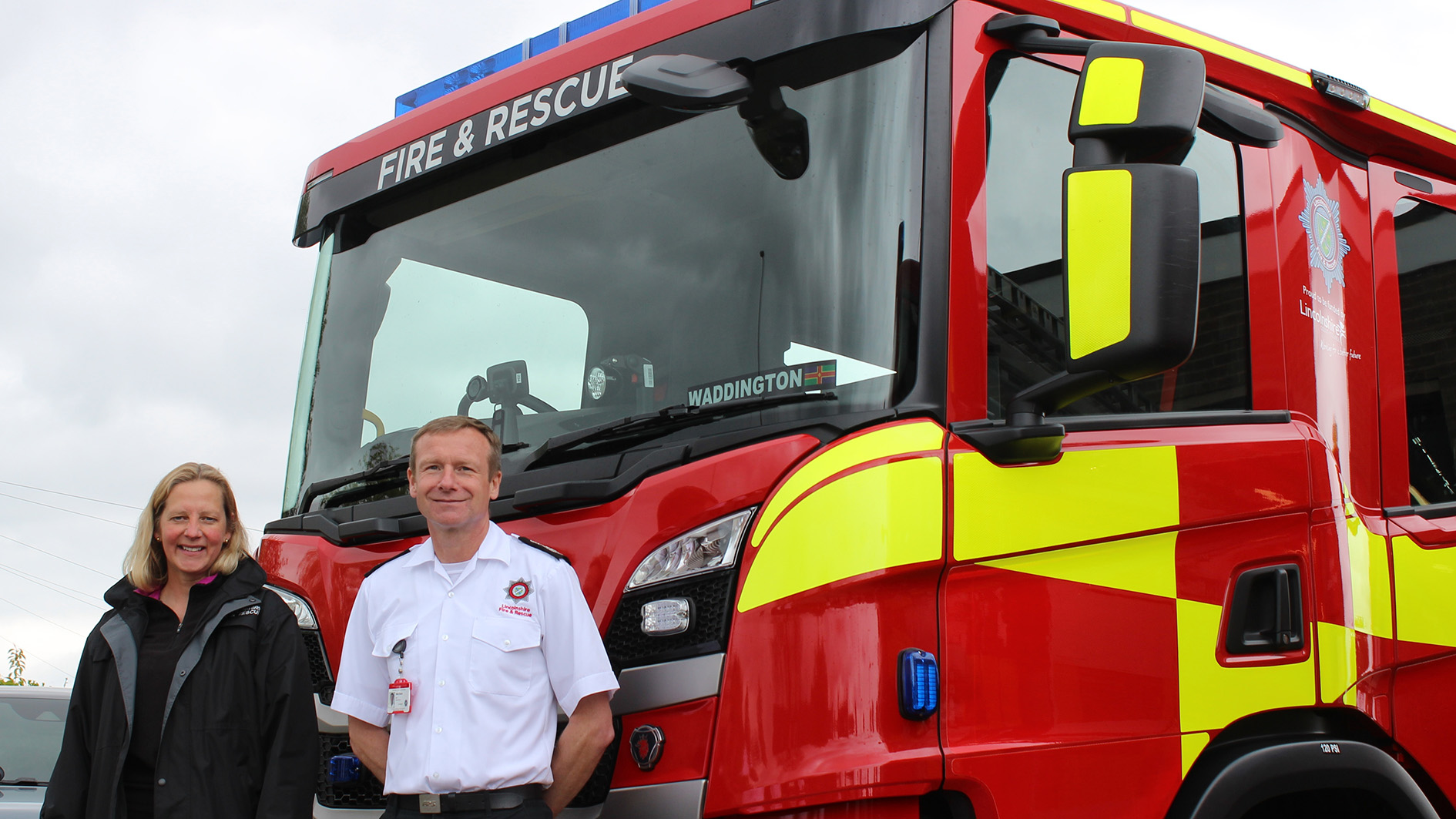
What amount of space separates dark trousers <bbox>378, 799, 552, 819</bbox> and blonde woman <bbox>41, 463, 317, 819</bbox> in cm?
56

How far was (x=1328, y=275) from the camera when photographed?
3426 millimetres

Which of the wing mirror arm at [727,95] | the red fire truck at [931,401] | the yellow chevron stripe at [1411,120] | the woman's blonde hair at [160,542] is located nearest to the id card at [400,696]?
the red fire truck at [931,401]

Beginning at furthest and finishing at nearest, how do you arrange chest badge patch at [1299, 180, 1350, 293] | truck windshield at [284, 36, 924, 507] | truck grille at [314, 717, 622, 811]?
chest badge patch at [1299, 180, 1350, 293] < truck windshield at [284, 36, 924, 507] < truck grille at [314, 717, 622, 811]

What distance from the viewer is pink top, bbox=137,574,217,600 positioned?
3.24 metres

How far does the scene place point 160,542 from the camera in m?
3.31

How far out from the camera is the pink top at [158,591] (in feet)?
10.6

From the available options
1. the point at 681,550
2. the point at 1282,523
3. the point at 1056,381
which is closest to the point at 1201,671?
the point at 1282,523

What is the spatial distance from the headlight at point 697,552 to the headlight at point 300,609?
3.47ft

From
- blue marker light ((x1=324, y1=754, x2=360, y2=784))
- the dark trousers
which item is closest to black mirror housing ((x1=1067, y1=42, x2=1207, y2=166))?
the dark trousers

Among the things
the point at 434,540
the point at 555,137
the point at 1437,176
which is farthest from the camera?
the point at 1437,176

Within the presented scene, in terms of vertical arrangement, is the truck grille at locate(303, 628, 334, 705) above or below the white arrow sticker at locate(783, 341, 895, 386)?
below

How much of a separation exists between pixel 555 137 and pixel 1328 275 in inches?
81.6

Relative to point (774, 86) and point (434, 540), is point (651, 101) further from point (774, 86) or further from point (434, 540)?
point (434, 540)

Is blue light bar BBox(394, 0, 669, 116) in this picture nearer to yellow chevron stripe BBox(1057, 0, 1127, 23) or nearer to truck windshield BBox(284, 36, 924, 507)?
truck windshield BBox(284, 36, 924, 507)
